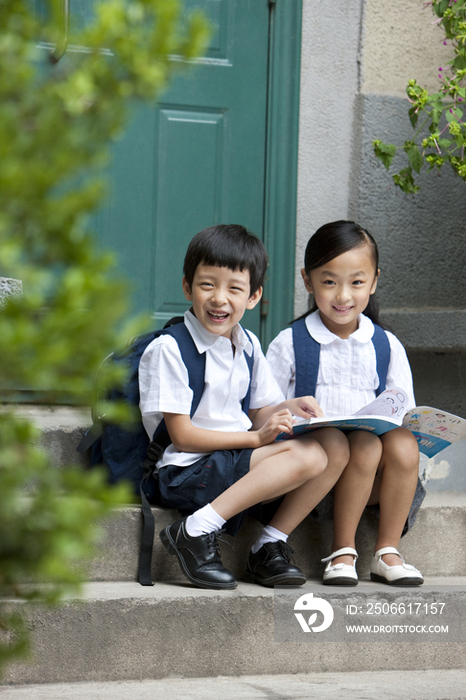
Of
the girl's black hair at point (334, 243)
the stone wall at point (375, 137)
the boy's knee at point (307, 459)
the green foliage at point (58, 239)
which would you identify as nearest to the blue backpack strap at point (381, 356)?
the girl's black hair at point (334, 243)

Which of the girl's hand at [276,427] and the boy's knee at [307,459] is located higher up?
the girl's hand at [276,427]

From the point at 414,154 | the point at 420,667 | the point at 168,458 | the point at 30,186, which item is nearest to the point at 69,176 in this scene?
the point at 30,186

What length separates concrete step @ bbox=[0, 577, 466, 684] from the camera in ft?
5.78

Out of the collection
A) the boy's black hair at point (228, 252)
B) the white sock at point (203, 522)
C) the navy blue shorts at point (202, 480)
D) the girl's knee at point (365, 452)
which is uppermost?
the boy's black hair at point (228, 252)

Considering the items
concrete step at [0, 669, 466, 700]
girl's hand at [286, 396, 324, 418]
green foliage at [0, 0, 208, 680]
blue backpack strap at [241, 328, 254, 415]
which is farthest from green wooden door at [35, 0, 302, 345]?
green foliage at [0, 0, 208, 680]

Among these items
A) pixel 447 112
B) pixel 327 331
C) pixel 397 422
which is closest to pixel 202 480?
pixel 397 422

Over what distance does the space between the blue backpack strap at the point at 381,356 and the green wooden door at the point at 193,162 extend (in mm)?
845

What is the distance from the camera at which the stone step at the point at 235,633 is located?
1.76 meters

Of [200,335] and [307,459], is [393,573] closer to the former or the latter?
[307,459]

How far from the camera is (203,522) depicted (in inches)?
78.6

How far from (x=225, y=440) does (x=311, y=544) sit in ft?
1.45

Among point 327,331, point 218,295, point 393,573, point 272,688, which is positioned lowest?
point 272,688

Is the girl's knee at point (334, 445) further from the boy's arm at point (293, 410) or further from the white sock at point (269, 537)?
the white sock at point (269, 537)

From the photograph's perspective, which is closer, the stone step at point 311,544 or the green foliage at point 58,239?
the green foliage at point 58,239
